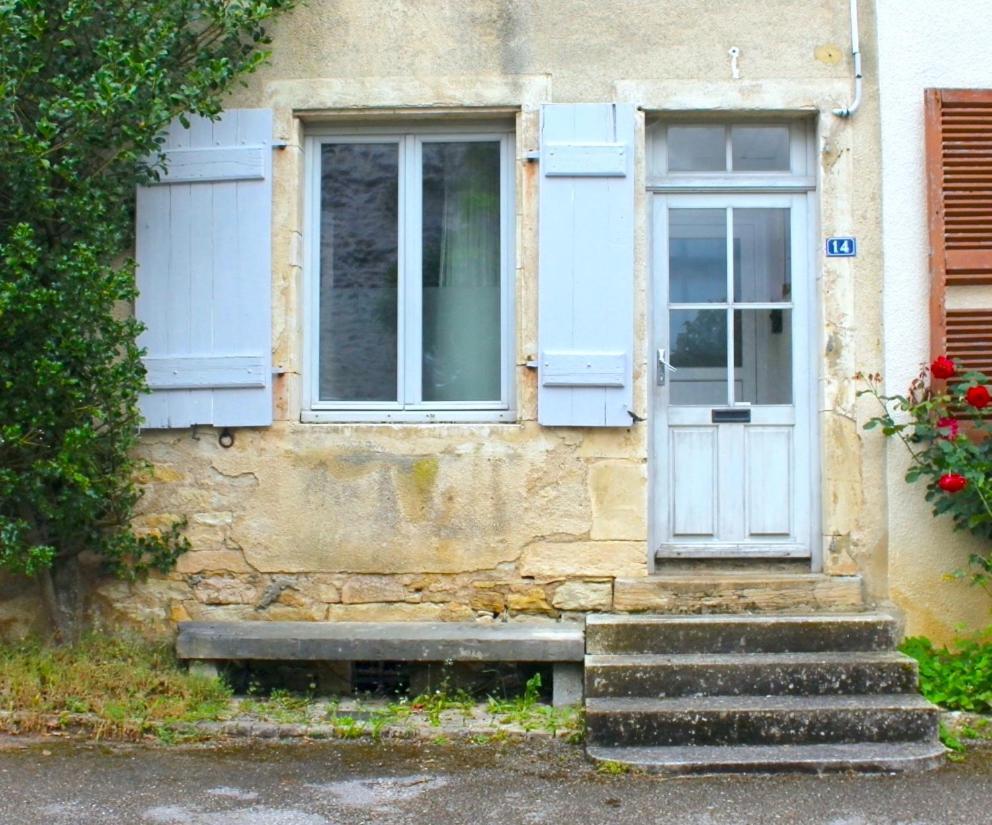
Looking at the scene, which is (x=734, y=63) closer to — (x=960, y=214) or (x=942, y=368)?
(x=960, y=214)

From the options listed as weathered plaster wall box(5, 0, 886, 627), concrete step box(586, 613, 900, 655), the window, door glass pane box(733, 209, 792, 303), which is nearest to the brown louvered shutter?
weathered plaster wall box(5, 0, 886, 627)

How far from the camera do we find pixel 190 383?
5727 mm

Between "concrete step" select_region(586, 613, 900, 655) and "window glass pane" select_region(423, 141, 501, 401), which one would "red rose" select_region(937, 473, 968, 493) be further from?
"window glass pane" select_region(423, 141, 501, 401)

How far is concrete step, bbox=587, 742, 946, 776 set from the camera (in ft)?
14.9

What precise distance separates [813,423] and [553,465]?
1231mm

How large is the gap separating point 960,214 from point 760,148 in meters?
0.96

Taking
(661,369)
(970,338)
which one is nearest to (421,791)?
(661,369)

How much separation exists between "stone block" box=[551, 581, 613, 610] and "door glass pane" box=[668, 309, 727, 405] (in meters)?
0.95

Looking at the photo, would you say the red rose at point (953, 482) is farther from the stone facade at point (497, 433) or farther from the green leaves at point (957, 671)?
the green leaves at point (957, 671)

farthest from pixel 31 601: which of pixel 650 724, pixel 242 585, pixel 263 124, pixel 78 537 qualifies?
pixel 650 724

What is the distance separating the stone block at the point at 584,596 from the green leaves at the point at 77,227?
6.42ft

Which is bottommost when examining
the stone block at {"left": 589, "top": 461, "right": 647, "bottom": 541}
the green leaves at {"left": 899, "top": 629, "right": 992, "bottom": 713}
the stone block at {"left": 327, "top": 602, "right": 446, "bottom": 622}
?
the green leaves at {"left": 899, "top": 629, "right": 992, "bottom": 713}

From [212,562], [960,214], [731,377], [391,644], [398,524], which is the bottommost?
[391,644]

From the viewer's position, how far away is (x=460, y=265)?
235 inches
